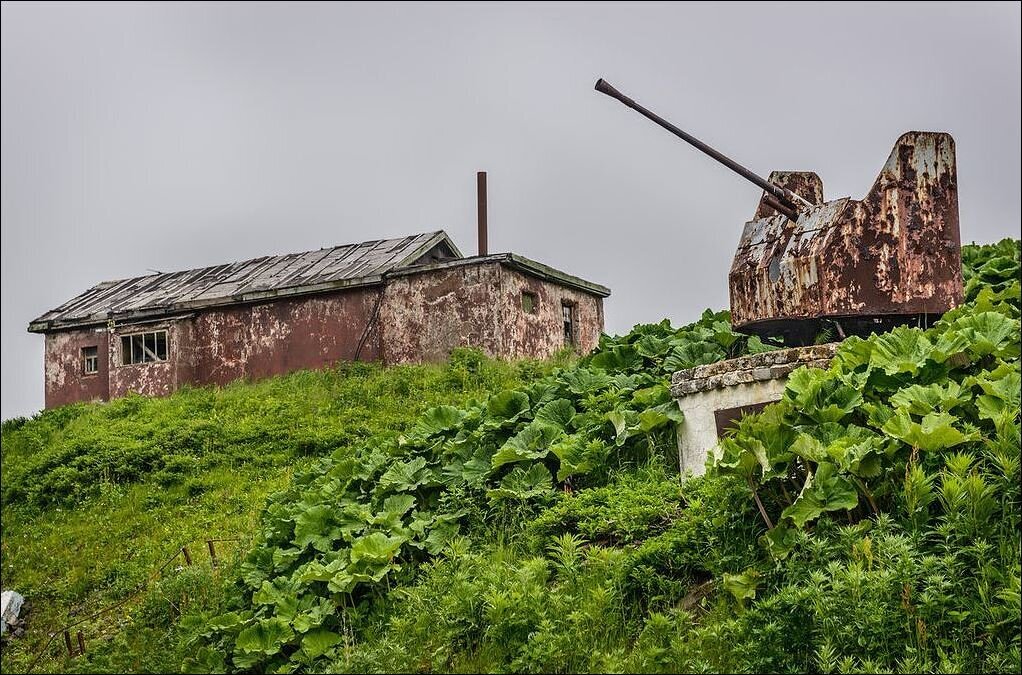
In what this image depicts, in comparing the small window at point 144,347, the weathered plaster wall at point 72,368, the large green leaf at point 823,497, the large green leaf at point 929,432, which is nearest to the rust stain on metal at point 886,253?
the large green leaf at point 929,432

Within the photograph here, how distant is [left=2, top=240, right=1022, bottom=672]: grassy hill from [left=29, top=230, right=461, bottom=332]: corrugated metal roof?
35.4 ft

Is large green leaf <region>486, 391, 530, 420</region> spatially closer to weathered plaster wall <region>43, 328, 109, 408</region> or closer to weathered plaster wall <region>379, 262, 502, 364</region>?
weathered plaster wall <region>379, 262, 502, 364</region>

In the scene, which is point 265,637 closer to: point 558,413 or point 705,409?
point 558,413

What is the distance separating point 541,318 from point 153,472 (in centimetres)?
958

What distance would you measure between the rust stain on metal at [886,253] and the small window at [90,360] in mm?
20945

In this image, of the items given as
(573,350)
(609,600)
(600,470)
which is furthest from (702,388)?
(573,350)

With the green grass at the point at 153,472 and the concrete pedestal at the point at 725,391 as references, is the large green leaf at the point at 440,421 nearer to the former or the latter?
the green grass at the point at 153,472

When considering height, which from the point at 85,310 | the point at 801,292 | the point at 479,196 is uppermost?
the point at 479,196

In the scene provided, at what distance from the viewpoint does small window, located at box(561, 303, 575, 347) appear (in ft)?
86.6

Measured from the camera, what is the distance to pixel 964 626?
283 inches

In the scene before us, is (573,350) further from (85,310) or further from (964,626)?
(964,626)

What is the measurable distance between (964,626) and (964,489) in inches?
36.4

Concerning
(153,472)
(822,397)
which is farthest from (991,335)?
(153,472)

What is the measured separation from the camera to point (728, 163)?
11.6m
